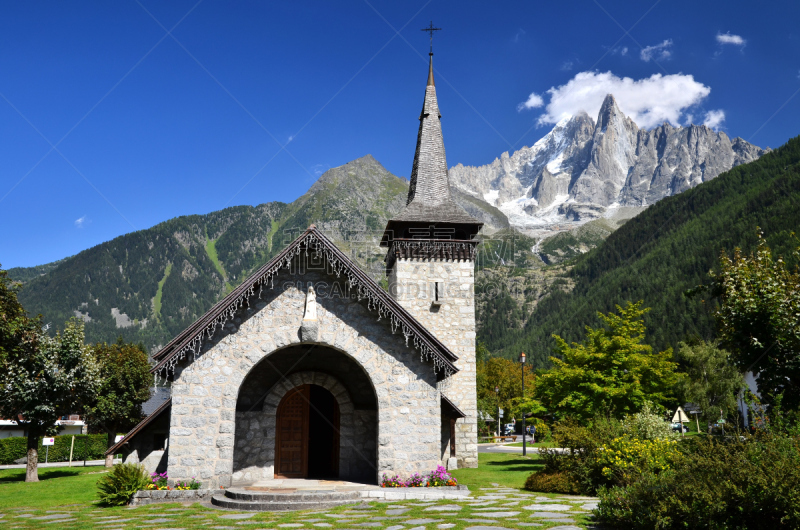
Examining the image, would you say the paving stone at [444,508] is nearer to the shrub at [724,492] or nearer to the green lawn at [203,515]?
the green lawn at [203,515]

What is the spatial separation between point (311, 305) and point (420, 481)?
6.12 m

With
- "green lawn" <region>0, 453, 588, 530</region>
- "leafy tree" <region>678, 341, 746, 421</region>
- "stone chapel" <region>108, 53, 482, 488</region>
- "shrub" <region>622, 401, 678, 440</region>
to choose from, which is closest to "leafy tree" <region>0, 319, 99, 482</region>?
"green lawn" <region>0, 453, 588, 530</region>

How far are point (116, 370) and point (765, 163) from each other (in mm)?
162474

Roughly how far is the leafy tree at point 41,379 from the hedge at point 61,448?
1804 centimetres

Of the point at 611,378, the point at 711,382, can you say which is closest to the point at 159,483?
the point at 611,378

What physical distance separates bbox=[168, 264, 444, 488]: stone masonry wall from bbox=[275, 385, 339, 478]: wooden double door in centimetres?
311

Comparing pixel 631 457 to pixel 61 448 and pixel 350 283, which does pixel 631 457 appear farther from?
pixel 61 448

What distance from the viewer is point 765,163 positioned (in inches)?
5655

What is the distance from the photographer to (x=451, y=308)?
27.0 metres

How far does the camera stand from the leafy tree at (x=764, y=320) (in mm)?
15930

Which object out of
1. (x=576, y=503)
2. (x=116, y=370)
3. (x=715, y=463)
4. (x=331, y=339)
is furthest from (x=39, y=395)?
(x=715, y=463)

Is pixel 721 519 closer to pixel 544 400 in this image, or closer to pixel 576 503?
pixel 576 503

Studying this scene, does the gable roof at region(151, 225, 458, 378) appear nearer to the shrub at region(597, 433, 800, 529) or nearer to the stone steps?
the stone steps

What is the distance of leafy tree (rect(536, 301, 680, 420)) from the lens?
76.1 feet
